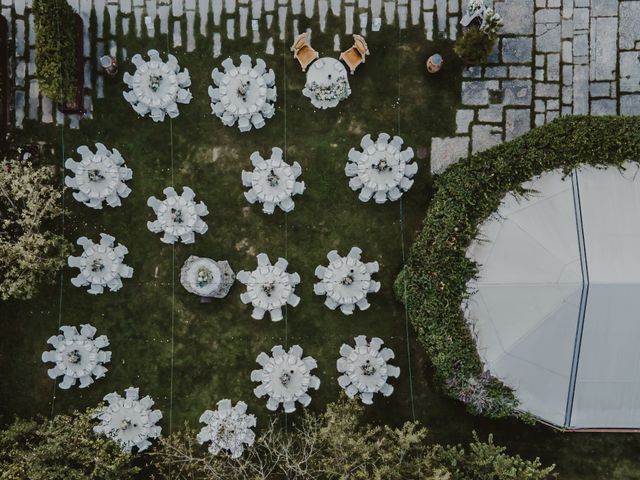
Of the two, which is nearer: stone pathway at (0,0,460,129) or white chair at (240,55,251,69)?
white chair at (240,55,251,69)

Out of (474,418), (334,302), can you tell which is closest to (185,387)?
(334,302)

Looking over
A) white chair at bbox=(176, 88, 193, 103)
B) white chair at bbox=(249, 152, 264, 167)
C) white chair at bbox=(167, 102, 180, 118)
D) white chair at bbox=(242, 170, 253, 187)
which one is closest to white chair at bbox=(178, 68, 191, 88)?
white chair at bbox=(176, 88, 193, 103)

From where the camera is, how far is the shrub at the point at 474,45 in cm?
1230

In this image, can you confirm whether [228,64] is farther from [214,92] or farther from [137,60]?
[137,60]

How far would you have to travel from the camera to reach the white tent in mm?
10656

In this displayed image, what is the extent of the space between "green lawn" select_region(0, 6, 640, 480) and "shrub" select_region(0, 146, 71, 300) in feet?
1.98

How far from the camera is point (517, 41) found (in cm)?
1321

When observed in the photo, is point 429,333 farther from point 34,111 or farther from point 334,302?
point 34,111

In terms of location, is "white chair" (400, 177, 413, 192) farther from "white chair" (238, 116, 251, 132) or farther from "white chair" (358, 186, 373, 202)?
"white chair" (238, 116, 251, 132)

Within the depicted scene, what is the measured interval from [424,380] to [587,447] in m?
3.96

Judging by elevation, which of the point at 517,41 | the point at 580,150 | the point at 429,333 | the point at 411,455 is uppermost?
the point at 517,41

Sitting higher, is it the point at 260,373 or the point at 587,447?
the point at 260,373

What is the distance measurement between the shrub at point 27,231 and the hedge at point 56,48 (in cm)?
173

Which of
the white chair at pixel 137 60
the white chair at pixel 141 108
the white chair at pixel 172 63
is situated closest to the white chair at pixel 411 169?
the white chair at pixel 172 63
